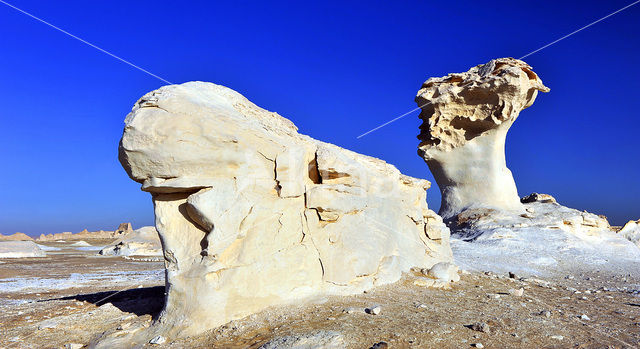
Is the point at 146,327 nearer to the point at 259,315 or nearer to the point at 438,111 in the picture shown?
the point at 259,315

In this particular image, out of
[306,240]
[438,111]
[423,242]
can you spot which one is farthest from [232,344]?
[438,111]

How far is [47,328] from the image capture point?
18.4 ft

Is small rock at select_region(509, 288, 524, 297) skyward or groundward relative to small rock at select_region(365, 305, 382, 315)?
groundward

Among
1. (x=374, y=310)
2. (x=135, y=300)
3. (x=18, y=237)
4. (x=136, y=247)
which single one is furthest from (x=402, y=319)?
(x=18, y=237)

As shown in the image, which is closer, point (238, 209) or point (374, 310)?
point (374, 310)

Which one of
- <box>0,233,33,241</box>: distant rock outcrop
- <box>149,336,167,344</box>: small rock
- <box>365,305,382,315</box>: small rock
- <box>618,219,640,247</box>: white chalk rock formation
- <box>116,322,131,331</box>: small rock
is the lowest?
<box>149,336,167,344</box>: small rock

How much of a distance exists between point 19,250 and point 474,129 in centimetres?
2145

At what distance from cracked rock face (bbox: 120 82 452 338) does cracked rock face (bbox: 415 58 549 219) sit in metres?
12.0

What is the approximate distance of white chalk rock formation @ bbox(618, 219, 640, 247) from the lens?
1662cm

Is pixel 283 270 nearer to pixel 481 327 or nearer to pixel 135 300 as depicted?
pixel 481 327

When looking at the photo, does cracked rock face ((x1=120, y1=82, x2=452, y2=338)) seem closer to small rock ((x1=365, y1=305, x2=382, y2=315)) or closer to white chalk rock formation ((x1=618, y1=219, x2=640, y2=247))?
small rock ((x1=365, y1=305, x2=382, y2=315))

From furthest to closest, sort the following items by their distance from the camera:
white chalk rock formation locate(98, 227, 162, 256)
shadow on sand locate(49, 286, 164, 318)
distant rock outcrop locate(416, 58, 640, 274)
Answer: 1. white chalk rock formation locate(98, 227, 162, 256)
2. distant rock outcrop locate(416, 58, 640, 274)
3. shadow on sand locate(49, 286, 164, 318)

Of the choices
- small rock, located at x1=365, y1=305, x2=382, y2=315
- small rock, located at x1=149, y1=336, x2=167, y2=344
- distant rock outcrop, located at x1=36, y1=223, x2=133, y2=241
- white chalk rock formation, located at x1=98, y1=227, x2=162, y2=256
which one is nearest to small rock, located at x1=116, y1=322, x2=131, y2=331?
small rock, located at x1=149, y1=336, x2=167, y2=344

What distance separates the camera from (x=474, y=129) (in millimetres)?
17734
